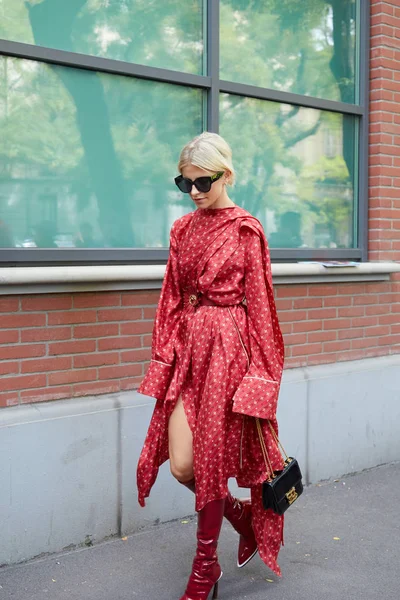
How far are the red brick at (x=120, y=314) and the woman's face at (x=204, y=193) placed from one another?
1107 mm

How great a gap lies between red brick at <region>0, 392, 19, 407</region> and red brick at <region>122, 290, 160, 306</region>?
78 centimetres

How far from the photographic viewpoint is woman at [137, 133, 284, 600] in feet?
11.1

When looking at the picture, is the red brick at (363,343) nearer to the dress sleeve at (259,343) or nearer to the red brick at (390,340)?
the red brick at (390,340)

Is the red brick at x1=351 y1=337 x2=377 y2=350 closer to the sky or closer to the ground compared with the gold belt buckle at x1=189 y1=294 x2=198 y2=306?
closer to the ground

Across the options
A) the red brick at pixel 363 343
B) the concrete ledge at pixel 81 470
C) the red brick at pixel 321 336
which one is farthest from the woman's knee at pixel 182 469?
the red brick at pixel 363 343

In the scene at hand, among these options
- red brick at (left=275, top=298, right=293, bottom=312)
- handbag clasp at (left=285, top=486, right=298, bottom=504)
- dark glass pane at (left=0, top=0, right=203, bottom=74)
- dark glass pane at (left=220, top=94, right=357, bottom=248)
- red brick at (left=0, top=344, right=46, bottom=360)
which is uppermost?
dark glass pane at (left=0, top=0, right=203, bottom=74)

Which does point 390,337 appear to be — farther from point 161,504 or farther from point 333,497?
point 161,504

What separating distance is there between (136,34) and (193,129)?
643mm

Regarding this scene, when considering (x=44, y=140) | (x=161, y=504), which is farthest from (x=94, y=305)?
(x=161, y=504)

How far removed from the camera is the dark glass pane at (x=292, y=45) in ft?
16.9

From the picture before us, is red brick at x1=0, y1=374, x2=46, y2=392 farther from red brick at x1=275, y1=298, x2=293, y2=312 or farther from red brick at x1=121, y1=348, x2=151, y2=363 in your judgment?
red brick at x1=275, y1=298, x2=293, y2=312

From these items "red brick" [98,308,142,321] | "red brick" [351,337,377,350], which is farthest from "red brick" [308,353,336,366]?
"red brick" [98,308,142,321]

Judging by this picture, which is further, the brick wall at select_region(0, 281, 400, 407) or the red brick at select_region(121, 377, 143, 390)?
the red brick at select_region(121, 377, 143, 390)

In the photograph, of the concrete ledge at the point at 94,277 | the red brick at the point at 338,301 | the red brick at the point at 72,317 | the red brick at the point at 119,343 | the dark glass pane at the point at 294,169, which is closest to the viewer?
the concrete ledge at the point at 94,277
